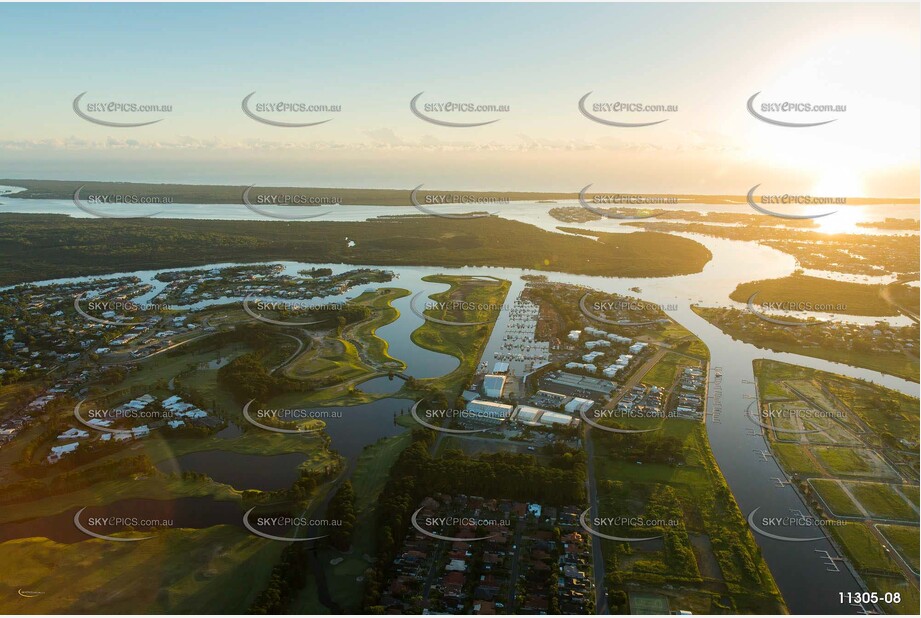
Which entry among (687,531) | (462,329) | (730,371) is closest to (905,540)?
(687,531)

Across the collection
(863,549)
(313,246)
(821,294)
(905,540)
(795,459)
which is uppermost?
(821,294)

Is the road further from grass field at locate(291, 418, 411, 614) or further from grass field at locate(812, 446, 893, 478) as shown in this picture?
grass field at locate(812, 446, 893, 478)

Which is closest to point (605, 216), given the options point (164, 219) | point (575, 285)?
point (575, 285)

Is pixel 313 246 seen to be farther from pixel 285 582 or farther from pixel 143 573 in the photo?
pixel 285 582

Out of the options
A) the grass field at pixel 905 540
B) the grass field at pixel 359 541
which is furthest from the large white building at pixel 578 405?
the grass field at pixel 905 540

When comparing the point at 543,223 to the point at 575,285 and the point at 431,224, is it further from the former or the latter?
the point at 575,285

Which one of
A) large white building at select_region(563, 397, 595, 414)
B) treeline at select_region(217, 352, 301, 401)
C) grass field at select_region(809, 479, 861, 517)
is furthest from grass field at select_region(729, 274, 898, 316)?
treeline at select_region(217, 352, 301, 401)
